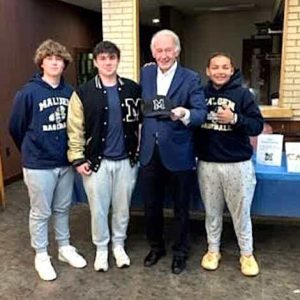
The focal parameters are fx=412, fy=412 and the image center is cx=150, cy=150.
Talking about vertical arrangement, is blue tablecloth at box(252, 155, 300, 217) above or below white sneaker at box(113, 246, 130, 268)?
above

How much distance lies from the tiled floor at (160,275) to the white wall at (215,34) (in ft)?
19.7

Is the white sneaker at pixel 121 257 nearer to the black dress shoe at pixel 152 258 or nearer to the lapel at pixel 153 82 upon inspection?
the black dress shoe at pixel 152 258

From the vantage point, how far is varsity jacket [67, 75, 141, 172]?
2383 mm

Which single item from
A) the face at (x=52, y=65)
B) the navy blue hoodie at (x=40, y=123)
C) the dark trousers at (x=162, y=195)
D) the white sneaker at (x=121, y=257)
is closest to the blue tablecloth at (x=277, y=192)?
the dark trousers at (x=162, y=195)

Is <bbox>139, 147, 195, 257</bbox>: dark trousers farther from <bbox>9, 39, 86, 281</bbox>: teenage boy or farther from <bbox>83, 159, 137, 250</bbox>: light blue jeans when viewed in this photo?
<bbox>9, 39, 86, 281</bbox>: teenage boy

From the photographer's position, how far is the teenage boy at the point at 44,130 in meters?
2.37

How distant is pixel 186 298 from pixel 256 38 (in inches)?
272

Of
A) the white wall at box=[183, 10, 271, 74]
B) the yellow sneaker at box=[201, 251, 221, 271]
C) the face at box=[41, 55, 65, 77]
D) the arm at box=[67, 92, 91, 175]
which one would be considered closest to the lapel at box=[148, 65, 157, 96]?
the arm at box=[67, 92, 91, 175]

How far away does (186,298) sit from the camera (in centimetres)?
233

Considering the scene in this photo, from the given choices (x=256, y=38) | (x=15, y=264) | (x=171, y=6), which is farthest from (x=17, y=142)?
(x=256, y=38)

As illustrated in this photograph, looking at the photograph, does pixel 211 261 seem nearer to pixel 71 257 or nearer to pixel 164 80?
pixel 71 257

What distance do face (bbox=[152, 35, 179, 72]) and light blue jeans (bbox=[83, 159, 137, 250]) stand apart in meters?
0.62

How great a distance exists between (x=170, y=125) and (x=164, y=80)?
271 millimetres

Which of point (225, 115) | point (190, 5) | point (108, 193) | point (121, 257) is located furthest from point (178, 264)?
point (190, 5)
